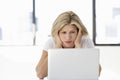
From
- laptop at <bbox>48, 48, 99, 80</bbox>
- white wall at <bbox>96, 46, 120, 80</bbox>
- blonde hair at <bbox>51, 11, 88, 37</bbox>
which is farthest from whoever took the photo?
white wall at <bbox>96, 46, 120, 80</bbox>

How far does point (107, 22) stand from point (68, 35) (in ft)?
7.70

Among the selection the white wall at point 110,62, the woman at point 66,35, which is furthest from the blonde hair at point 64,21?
the white wall at point 110,62

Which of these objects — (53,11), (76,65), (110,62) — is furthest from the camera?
(53,11)

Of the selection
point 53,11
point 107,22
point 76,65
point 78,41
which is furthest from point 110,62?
point 76,65

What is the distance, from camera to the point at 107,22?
380 centimetres

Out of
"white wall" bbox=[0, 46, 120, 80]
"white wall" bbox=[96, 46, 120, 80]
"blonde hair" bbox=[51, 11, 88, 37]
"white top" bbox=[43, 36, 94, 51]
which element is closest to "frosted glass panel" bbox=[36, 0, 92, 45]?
"white wall" bbox=[0, 46, 120, 80]

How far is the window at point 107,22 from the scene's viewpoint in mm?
3730

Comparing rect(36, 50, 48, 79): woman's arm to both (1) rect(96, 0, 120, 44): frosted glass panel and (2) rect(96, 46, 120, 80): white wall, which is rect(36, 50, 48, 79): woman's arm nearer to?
(2) rect(96, 46, 120, 80): white wall

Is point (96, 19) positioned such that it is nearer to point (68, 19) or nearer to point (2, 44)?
point (2, 44)

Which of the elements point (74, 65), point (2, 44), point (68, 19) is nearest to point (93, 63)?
point (74, 65)

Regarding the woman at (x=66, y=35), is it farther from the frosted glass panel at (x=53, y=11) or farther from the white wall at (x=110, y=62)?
the frosted glass panel at (x=53, y=11)

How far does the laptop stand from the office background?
2.47m

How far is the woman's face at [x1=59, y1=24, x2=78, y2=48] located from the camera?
1.54m

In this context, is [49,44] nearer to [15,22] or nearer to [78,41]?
[78,41]
